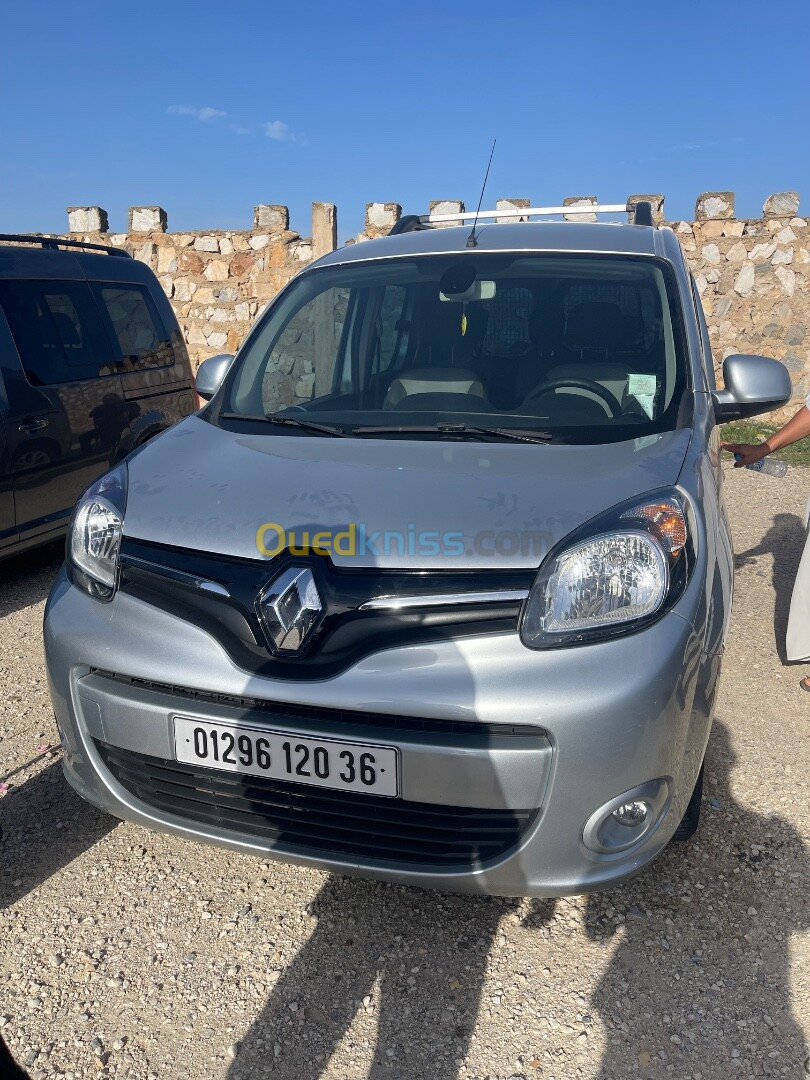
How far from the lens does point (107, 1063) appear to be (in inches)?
75.5

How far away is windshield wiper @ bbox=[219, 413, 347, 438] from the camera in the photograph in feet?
8.93

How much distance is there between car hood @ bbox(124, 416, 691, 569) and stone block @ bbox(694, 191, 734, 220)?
858 centimetres

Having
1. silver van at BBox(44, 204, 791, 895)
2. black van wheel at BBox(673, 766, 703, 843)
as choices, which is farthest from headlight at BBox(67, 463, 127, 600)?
black van wheel at BBox(673, 766, 703, 843)

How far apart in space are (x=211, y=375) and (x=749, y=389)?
1.95m

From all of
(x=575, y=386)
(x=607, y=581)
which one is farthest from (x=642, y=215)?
(x=607, y=581)

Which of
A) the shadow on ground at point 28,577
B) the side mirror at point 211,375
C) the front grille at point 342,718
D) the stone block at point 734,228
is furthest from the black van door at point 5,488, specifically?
the stone block at point 734,228

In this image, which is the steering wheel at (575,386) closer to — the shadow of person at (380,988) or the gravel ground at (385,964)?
the gravel ground at (385,964)

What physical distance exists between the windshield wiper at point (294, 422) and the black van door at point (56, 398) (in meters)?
2.36

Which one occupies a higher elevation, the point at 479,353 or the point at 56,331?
the point at 479,353

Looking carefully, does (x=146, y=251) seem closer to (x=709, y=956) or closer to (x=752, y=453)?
(x=752, y=453)

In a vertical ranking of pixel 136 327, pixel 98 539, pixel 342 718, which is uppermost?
pixel 136 327

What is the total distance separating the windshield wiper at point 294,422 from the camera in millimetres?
2721

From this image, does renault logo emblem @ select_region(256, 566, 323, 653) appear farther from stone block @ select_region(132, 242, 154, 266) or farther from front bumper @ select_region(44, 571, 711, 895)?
stone block @ select_region(132, 242, 154, 266)

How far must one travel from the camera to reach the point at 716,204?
32.4ft
